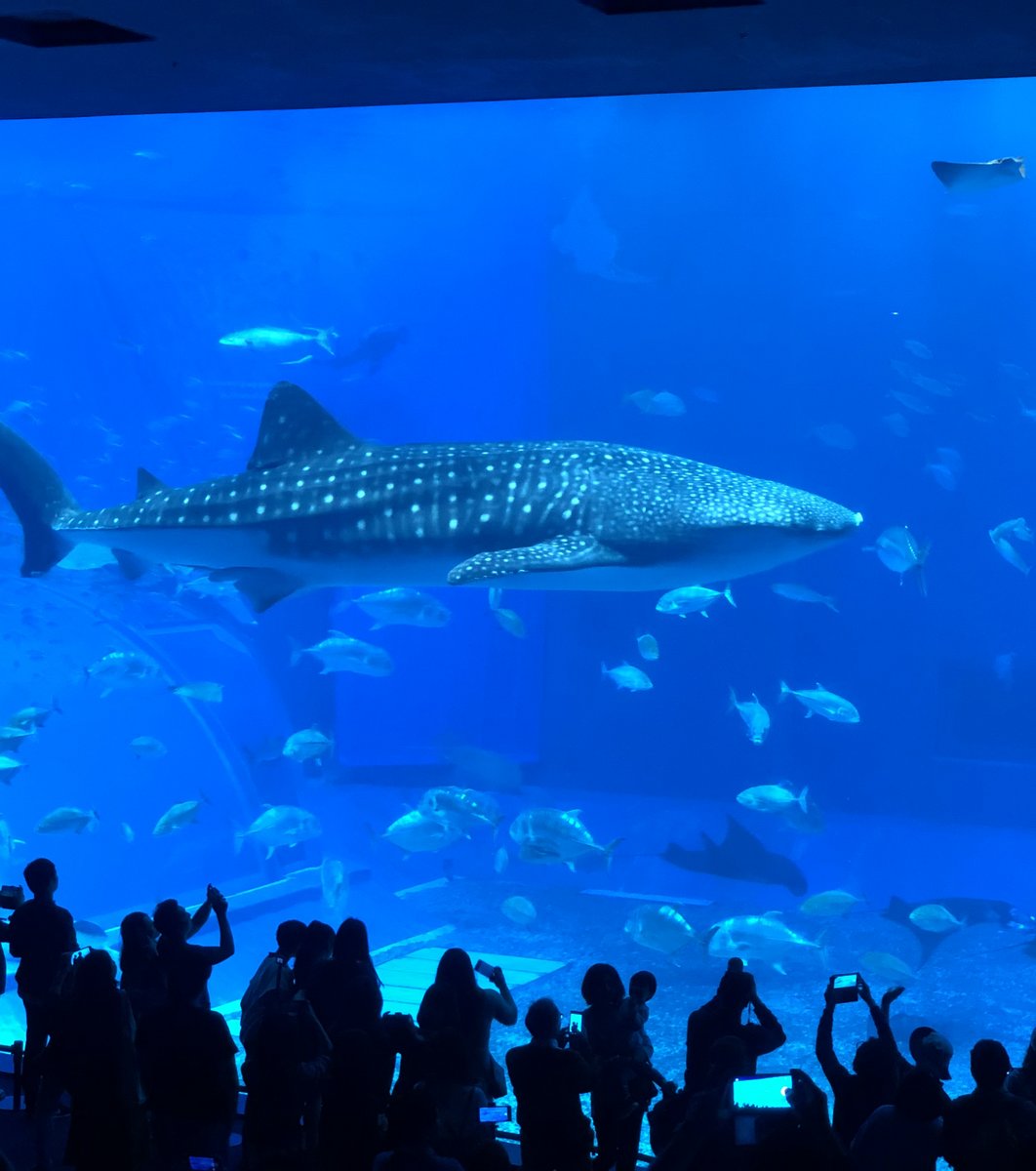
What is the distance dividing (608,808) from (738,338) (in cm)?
1292

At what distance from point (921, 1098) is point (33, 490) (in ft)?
20.8

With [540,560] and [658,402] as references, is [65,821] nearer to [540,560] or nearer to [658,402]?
[540,560]

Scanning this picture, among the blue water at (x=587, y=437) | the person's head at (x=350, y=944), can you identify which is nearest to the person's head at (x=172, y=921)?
the person's head at (x=350, y=944)

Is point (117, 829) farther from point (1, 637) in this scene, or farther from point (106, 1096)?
point (106, 1096)

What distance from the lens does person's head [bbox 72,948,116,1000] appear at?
3.30 m

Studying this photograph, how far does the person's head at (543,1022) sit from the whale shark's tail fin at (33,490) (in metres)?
5.21

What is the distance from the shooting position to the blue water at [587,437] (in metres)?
16.2

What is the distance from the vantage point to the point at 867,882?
63.0 ft

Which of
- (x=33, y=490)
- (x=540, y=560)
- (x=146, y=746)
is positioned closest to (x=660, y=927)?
(x=540, y=560)

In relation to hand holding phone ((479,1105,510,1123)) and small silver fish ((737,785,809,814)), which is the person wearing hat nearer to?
hand holding phone ((479,1105,510,1123))

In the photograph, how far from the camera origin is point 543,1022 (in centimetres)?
326

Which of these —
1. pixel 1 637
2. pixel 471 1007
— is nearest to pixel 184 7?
pixel 471 1007

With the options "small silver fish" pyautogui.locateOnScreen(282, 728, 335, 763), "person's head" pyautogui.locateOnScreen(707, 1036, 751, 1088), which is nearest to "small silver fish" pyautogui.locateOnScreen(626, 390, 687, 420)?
"small silver fish" pyautogui.locateOnScreen(282, 728, 335, 763)

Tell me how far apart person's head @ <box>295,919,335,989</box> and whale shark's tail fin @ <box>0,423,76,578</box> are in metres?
4.24
